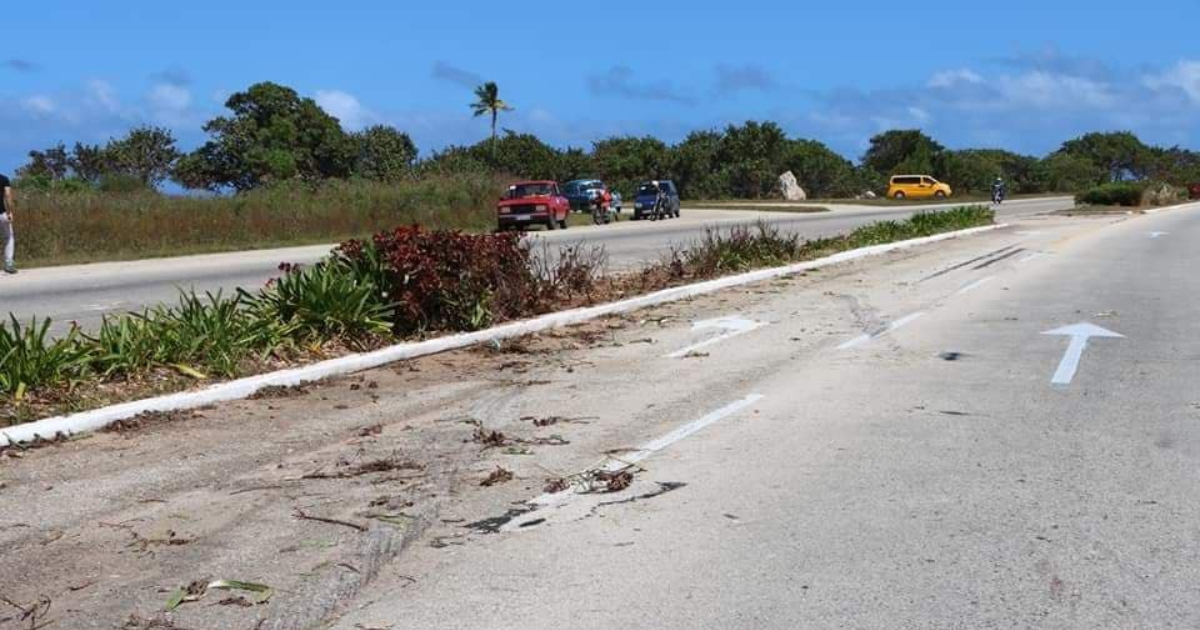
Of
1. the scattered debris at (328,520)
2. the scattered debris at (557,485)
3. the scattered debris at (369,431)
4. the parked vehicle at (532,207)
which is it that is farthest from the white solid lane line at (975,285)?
the parked vehicle at (532,207)

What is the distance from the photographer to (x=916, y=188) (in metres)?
80.2

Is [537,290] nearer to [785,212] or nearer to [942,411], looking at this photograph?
[942,411]

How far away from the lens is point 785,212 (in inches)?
2302

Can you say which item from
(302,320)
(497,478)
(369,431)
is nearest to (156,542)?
(497,478)

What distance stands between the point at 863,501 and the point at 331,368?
522 cm

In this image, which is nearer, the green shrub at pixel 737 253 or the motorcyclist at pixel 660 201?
the green shrub at pixel 737 253

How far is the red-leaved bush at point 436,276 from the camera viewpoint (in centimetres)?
1179

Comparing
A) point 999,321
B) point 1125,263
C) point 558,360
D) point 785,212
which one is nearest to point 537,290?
point 558,360

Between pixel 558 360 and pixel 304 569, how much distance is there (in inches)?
243

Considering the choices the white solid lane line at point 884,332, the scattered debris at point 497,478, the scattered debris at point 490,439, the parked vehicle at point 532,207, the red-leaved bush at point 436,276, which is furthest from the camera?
the parked vehicle at point 532,207

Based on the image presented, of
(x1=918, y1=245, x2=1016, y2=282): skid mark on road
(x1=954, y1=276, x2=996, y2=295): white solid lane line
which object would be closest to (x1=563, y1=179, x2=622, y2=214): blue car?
(x1=918, y1=245, x2=1016, y2=282): skid mark on road

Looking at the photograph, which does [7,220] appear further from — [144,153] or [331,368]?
[144,153]

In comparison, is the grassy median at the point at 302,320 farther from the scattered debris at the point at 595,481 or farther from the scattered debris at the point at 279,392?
the scattered debris at the point at 595,481

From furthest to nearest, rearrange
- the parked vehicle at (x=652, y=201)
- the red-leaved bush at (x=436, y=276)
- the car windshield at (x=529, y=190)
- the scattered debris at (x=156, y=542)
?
1. the parked vehicle at (x=652, y=201)
2. the car windshield at (x=529, y=190)
3. the red-leaved bush at (x=436, y=276)
4. the scattered debris at (x=156, y=542)
